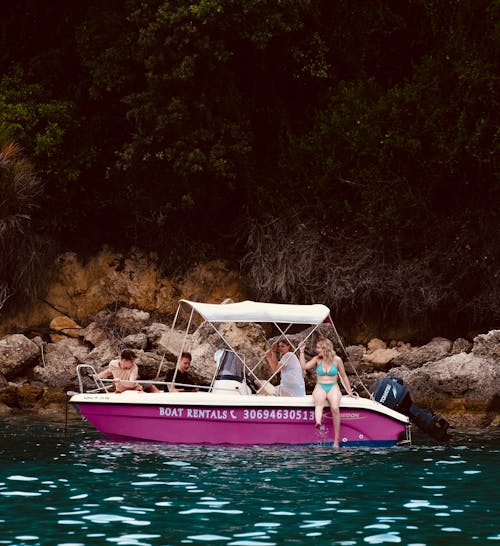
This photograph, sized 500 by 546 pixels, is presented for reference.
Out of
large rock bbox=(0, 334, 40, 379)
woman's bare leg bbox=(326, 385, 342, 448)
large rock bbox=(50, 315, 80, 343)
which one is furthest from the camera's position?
large rock bbox=(50, 315, 80, 343)

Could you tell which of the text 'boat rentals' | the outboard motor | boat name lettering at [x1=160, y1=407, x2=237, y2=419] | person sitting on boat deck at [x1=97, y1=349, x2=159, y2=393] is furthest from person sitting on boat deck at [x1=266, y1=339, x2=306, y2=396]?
person sitting on boat deck at [x1=97, y1=349, x2=159, y2=393]

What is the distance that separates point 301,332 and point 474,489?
14979 mm

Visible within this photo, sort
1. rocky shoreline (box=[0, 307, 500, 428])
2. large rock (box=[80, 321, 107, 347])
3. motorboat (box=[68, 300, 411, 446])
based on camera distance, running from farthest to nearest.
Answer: large rock (box=[80, 321, 107, 347]), rocky shoreline (box=[0, 307, 500, 428]), motorboat (box=[68, 300, 411, 446])

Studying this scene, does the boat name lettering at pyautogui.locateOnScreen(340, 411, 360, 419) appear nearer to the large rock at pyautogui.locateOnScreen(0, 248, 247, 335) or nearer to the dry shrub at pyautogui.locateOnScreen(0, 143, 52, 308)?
the large rock at pyautogui.locateOnScreen(0, 248, 247, 335)

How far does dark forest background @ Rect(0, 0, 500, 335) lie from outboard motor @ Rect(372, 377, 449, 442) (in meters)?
11.3

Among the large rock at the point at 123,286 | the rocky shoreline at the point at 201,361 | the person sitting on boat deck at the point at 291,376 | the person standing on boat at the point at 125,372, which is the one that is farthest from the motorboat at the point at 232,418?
the large rock at the point at 123,286

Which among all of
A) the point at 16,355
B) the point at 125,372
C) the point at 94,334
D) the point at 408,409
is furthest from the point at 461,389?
the point at 94,334

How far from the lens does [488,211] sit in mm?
30641

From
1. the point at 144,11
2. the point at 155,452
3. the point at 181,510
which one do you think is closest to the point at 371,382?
the point at 155,452

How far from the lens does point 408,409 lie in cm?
1927

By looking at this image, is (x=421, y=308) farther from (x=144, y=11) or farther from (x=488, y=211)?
(x=144, y=11)

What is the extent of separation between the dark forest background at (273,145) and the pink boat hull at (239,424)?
11.9 meters

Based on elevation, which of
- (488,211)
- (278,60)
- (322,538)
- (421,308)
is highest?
(278,60)

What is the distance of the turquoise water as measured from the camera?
38.4ft
